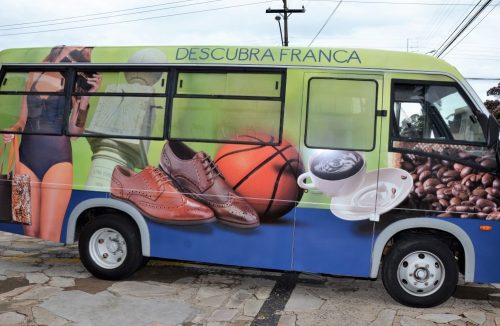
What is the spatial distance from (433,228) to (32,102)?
4.91 meters

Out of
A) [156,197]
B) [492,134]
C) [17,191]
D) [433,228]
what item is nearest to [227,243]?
[156,197]

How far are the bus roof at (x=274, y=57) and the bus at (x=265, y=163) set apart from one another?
0.05ft

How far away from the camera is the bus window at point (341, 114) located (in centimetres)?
515

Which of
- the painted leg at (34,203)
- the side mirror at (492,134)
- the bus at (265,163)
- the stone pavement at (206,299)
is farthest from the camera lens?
the painted leg at (34,203)

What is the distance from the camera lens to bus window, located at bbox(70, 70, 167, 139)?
5723mm

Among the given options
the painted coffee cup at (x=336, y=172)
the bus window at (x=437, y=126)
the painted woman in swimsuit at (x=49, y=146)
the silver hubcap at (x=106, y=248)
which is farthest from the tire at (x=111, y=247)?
the bus window at (x=437, y=126)

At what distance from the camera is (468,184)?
4.97m

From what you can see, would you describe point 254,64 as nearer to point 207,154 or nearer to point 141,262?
point 207,154

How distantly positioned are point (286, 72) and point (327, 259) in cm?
204

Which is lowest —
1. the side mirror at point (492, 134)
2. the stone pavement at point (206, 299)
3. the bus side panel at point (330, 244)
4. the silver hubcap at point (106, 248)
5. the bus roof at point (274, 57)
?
the stone pavement at point (206, 299)

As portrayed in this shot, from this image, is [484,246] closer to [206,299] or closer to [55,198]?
[206,299]

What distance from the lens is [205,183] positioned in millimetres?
5531

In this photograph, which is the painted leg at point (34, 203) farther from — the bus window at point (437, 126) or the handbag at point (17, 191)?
the bus window at point (437, 126)

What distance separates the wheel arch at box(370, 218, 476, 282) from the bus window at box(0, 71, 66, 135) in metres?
3.93
